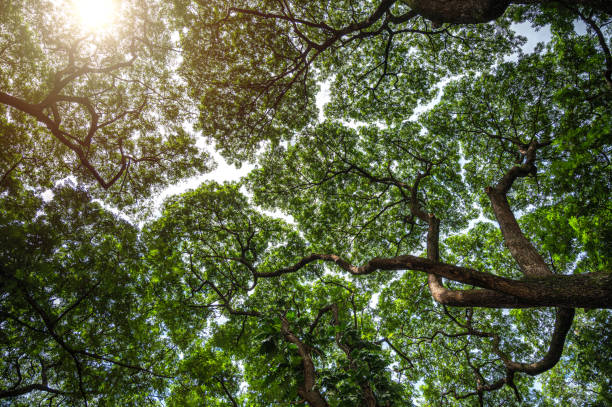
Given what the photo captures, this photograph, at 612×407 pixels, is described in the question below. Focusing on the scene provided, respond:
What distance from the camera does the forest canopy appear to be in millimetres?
→ 4383

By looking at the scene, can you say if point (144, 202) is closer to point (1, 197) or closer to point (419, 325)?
point (1, 197)

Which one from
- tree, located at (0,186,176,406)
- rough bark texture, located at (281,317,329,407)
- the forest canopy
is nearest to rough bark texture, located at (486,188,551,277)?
the forest canopy

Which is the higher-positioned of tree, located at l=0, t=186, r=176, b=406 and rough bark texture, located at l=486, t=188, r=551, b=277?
rough bark texture, located at l=486, t=188, r=551, b=277

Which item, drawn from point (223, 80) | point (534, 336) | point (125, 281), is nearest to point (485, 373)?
point (534, 336)

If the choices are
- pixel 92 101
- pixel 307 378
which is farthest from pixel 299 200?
pixel 92 101

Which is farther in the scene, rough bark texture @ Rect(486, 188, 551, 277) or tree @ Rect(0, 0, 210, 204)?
tree @ Rect(0, 0, 210, 204)

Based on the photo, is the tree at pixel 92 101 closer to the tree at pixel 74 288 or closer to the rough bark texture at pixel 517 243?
the tree at pixel 74 288

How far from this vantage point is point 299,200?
10078 millimetres

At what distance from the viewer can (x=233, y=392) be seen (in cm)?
1099

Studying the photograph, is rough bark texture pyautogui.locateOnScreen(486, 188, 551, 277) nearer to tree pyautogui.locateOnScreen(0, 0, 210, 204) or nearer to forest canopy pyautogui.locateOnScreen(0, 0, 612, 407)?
forest canopy pyautogui.locateOnScreen(0, 0, 612, 407)

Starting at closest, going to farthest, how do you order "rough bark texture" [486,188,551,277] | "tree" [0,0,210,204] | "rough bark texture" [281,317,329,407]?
"rough bark texture" [486,188,551,277] < "rough bark texture" [281,317,329,407] < "tree" [0,0,210,204]

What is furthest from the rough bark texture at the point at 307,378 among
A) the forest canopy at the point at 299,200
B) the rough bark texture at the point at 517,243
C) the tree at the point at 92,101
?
the tree at the point at 92,101

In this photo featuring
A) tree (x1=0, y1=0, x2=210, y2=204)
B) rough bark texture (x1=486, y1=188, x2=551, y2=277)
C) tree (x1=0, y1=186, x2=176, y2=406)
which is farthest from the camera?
tree (x1=0, y1=0, x2=210, y2=204)

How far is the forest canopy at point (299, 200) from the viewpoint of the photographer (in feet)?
14.4
